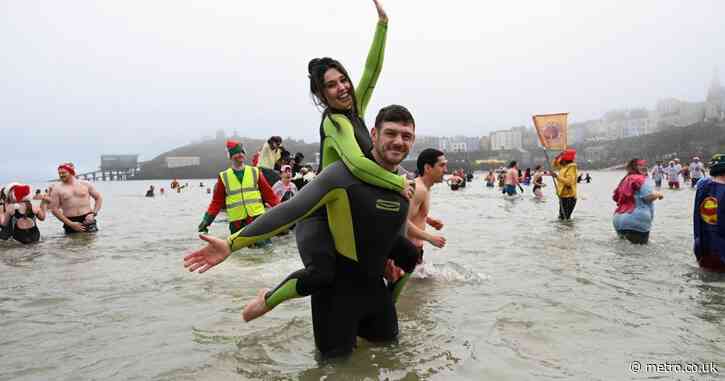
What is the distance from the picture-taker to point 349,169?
10.0ft

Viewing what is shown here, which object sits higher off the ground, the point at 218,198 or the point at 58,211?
the point at 218,198

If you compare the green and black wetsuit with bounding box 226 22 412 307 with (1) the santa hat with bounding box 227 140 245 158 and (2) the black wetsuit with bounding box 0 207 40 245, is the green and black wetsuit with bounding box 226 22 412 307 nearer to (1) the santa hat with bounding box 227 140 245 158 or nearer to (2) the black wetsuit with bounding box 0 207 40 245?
(1) the santa hat with bounding box 227 140 245 158

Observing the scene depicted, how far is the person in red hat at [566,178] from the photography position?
468 inches

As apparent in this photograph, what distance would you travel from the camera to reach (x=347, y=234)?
3062 mm

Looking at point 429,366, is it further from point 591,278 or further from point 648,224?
point 648,224

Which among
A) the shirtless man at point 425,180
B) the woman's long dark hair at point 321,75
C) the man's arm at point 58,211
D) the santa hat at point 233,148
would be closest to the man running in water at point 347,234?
the woman's long dark hair at point 321,75

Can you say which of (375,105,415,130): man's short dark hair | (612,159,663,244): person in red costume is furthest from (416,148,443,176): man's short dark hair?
(612,159,663,244): person in red costume

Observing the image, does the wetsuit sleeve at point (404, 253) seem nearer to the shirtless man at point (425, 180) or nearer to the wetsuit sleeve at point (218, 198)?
the shirtless man at point (425, 180)

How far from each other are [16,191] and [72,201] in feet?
3.28

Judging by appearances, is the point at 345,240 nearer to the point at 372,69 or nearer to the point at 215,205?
the point at 372,69

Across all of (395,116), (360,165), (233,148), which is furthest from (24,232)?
(395,116)

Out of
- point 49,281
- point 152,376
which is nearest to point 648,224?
point 152,376

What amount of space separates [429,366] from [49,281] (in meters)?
5.31

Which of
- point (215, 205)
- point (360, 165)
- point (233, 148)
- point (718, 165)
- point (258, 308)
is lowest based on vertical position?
point (258, 308)
